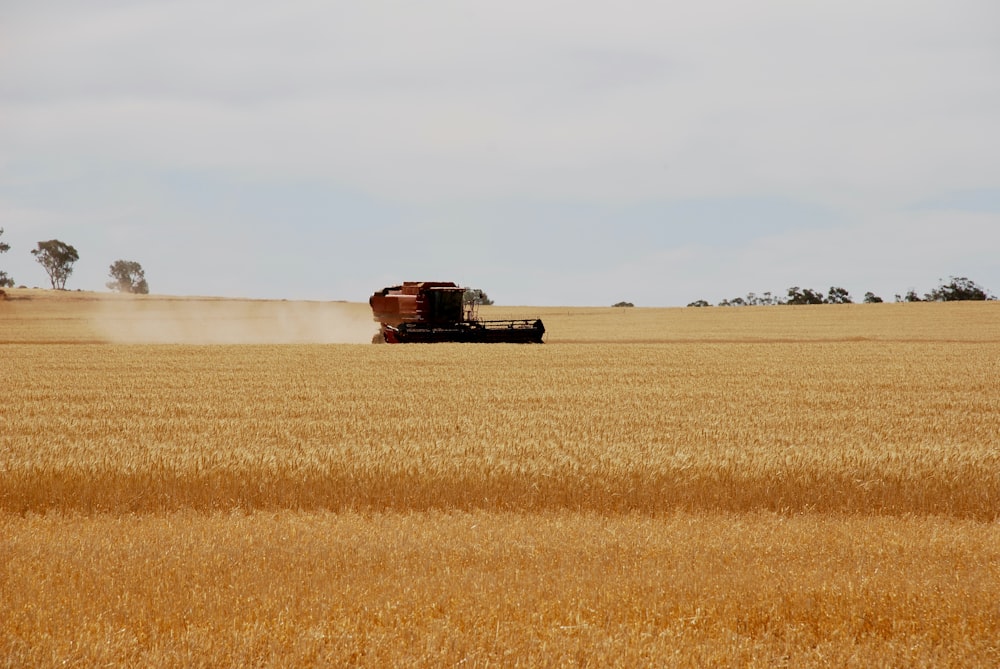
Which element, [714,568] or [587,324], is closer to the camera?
[714,568]

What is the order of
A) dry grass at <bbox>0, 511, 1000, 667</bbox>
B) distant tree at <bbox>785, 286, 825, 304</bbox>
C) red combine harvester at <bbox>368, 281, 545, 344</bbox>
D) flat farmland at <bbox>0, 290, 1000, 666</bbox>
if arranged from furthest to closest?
distant tree at <bbox>785, 286, 825, 304</bbox> → red combine harvester at <bbox>368, 281, 545, 344</bbox> → flat farmland at <bbox>0, 290, 1000, 666</bbox> → dry grass at <bbox>0, 511, 1000, 667</bbox>

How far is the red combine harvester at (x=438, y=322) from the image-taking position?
112ft

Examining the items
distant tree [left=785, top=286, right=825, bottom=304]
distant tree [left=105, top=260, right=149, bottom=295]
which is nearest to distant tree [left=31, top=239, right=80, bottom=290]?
distant tree [left=105, top=260, right=149, bottom=295]

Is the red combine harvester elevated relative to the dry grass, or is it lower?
elevated

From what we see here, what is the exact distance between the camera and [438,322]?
35.3 metres

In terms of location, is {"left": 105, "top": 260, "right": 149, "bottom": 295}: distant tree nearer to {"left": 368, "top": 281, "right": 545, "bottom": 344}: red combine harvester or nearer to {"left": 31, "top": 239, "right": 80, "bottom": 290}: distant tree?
{"left": 31, "top": 239, "right": 80, "bottom": 290}: distant tree

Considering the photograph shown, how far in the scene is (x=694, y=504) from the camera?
9.52 meters

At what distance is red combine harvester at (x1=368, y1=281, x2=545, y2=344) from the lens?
34.3 m

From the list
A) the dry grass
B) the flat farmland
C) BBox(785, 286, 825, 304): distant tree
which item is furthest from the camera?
BBox(785, 286, 825, 304): distant tree

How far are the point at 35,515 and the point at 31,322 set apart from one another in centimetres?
5791

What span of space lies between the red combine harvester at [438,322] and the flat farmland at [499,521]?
14.5 meters

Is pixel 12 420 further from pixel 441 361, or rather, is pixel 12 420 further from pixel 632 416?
pixel 441 361

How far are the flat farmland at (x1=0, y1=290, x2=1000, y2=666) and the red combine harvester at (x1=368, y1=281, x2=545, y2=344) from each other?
47.6ft

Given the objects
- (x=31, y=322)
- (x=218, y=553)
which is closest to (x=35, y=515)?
(x=218, y=553)
